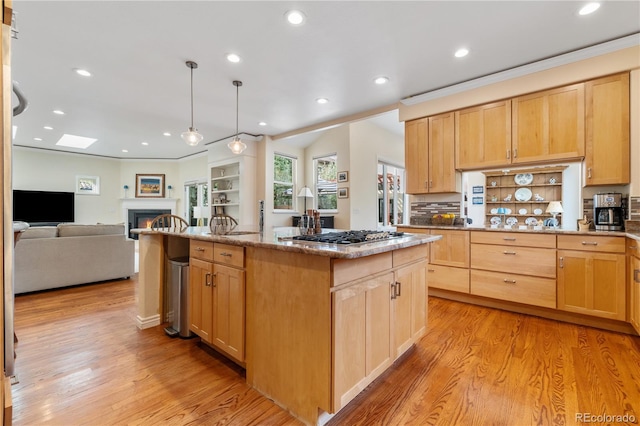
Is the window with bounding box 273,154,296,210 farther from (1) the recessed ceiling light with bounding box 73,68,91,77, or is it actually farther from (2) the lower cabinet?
(2) the lower cabinet

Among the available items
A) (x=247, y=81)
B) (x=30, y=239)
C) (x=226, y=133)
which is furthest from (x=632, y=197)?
(x=30, y=239)

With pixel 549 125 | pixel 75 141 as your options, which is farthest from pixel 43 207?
pixel 549 125

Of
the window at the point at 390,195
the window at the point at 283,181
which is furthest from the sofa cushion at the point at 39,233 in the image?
the window at the point at 390,195

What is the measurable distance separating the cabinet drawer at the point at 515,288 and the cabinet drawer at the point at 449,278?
8 cm

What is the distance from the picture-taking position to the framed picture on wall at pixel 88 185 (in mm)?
7479

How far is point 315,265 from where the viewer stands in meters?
1.37

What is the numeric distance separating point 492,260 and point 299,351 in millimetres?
2517

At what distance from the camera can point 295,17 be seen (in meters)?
2.23

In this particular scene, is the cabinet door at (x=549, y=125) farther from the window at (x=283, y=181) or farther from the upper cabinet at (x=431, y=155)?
the window at (x=283, y=181)

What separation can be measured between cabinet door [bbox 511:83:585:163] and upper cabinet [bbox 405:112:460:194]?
2.23ft

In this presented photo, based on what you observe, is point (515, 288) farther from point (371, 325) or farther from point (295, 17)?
point (295, 17)

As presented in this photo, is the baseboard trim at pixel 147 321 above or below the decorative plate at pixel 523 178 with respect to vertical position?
below

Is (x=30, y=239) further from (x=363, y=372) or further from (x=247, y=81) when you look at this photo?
(x=363, y=372)

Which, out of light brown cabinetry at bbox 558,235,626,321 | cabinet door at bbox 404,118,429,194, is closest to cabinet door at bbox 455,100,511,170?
cabinet door at bbox 404,118,429,194
